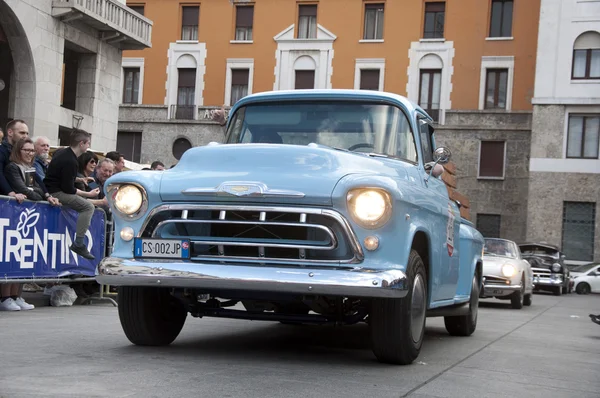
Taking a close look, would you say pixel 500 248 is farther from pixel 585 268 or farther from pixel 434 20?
pixel 434 20

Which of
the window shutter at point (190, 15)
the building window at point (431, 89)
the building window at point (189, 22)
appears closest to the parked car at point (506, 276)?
the building window at point (431, 89)

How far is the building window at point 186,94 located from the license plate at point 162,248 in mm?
41336

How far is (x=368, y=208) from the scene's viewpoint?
6.29m

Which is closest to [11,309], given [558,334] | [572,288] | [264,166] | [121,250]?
[121,250]

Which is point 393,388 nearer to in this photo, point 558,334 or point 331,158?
point 331,158

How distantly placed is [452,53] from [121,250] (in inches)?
1526

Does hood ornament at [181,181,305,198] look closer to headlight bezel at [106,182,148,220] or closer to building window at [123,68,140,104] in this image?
headlight bezel at [106,182,148,220]

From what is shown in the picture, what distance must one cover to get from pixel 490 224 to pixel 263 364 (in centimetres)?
3833

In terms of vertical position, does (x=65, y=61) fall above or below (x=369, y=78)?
below

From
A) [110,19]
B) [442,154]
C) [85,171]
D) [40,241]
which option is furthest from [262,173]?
[110,19]

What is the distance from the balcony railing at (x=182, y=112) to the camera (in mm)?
47375

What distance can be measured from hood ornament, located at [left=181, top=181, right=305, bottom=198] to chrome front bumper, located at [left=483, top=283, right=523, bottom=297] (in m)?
13.2

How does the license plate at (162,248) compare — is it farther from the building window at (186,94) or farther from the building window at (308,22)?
the building window at (186,94)

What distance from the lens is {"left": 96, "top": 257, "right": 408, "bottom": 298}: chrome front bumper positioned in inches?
239
